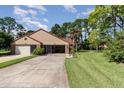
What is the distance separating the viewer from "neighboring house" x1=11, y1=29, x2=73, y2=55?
4775cm

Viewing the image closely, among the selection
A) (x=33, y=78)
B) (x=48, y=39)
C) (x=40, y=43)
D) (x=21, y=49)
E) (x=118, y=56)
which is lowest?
(x=33, y=78)

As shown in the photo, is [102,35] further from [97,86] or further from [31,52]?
[97,86]

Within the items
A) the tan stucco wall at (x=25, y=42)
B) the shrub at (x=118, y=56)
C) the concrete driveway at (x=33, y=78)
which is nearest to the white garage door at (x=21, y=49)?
the tan stucco wall at (x=25, y=42)

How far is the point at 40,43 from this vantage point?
160ft

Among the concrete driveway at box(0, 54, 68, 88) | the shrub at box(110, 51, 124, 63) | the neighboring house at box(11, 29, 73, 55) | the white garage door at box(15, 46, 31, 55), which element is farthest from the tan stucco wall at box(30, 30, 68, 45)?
the concrete driveway at box(0, 54, 68, 88)

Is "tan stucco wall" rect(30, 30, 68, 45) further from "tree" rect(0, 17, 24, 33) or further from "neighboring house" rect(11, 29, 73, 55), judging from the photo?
"tree" rect(0, 17, 24, 33)

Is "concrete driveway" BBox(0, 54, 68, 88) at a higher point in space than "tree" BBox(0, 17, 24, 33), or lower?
lower

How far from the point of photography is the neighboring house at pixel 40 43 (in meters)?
47.8

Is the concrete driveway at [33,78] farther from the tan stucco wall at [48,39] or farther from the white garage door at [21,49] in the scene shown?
the tan stucco wall at [48,39]

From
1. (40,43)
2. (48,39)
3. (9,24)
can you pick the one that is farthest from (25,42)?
(9,24)

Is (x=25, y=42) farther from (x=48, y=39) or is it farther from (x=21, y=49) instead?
(x=48, y=39)
